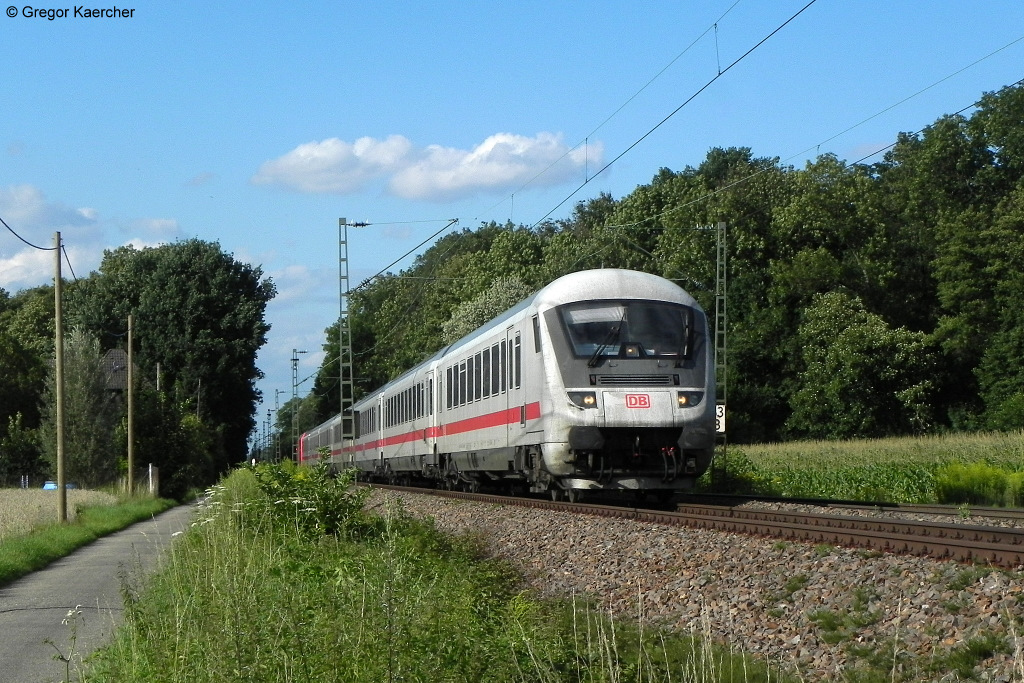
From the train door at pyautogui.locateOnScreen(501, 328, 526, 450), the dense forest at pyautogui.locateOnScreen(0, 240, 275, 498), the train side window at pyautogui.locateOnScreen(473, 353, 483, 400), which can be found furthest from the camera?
the dense forest at pyautogui.locateOnScreen(0, 240, 275, 498)

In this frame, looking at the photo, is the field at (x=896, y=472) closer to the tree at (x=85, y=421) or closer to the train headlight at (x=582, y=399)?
the train headlight at (x=582, y=399)

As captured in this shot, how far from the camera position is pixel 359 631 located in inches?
272

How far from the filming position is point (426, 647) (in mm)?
6844

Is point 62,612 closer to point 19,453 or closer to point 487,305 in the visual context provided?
point 19,453

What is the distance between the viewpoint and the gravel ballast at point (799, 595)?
763cm

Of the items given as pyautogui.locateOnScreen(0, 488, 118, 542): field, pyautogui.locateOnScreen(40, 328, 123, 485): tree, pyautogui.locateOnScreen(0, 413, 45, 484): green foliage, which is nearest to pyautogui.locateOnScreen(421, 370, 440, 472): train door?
pyautogui.locateOnScreen(0, 488, 118, 542): field

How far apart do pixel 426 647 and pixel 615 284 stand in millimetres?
11473

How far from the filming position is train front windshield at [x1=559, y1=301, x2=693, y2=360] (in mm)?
17156

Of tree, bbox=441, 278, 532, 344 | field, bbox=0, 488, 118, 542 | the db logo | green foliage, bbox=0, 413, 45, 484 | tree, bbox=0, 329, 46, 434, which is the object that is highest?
tree, bbox=441, 278, 532, 344

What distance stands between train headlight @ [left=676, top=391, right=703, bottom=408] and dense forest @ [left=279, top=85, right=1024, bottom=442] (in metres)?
30.3

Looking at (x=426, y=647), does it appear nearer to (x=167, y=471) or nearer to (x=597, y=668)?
(x=597, y=668)

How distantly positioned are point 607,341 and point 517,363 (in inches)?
90.2

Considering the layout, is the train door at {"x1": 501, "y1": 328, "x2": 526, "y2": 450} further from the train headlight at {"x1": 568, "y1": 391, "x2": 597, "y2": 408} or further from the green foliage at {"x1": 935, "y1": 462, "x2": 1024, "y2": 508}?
the green foliage at {"x1": 935, "y1": 462, "x2": 1024, "y2": 508}

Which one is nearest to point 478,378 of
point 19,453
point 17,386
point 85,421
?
point 85,421
